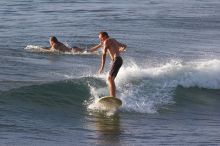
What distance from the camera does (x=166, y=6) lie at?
4334 centimetres

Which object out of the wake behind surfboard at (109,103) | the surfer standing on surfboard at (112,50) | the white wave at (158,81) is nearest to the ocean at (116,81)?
the white wave at (158,81)

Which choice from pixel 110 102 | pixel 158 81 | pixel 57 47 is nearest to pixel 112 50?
pixel 110 102

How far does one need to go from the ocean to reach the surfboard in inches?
10.3

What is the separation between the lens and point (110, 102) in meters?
17.0

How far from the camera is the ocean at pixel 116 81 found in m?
15.2

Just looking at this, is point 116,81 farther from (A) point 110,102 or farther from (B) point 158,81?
(A) point 110,102

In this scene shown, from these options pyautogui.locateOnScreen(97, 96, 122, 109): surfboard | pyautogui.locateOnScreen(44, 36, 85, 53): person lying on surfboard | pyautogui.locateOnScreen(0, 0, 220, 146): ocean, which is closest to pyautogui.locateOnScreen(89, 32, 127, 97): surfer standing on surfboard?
pyautogui.locateOnScreen(97, 96, 122, 109): surfboard

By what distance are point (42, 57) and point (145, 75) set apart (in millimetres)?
4972

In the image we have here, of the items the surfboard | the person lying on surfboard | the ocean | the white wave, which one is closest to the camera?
the ocean

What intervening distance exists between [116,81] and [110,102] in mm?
3151

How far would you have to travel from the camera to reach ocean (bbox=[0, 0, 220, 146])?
15.2 meters

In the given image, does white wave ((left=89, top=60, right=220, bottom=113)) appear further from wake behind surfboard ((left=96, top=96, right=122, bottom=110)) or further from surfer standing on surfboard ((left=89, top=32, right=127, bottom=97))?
surfer standing on surfboard ((left=89, top=32, right=127, bottom=97))

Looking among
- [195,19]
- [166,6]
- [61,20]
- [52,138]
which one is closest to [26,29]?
[61,20]

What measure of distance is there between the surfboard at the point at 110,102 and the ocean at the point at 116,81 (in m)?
0.26
